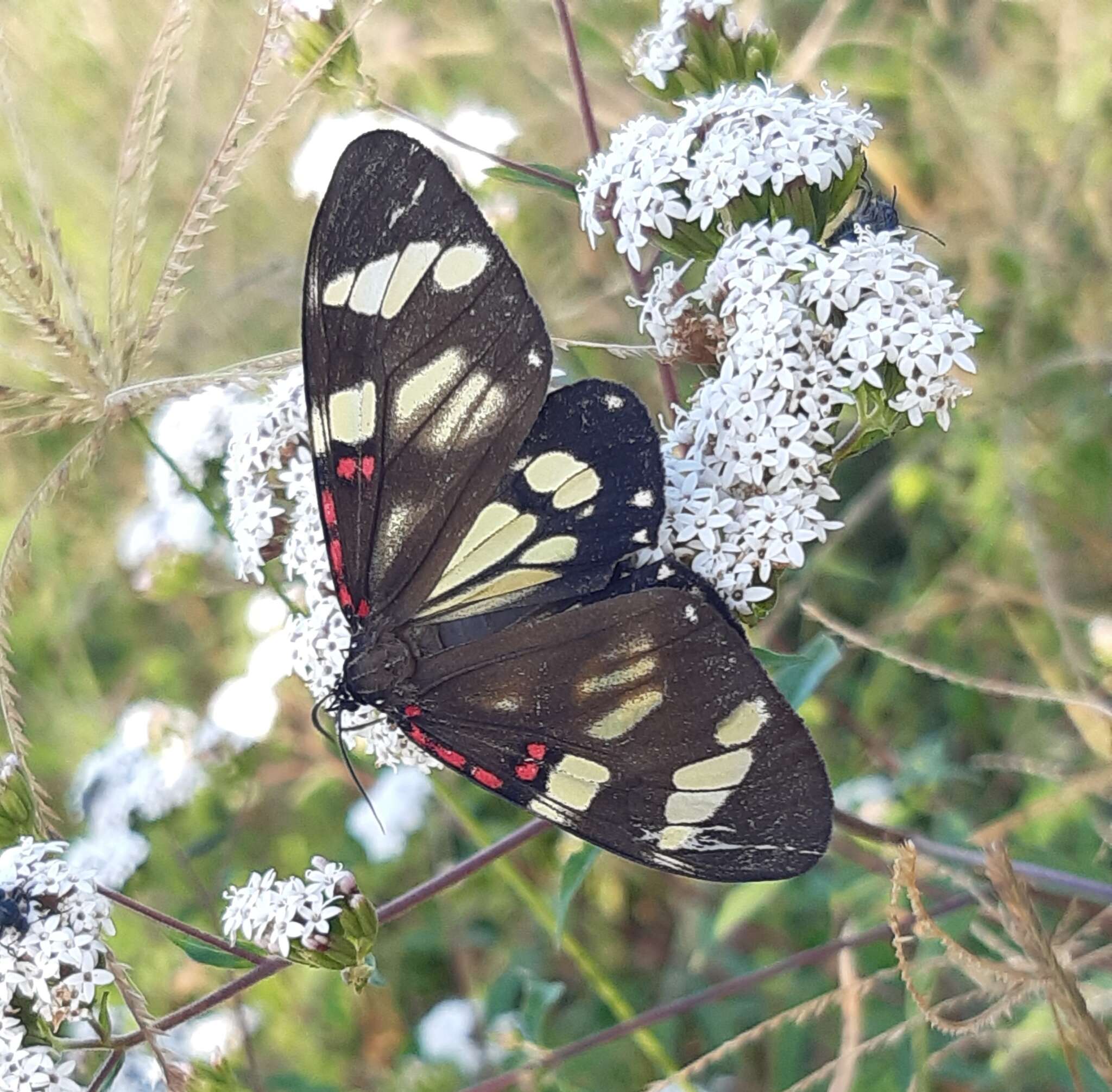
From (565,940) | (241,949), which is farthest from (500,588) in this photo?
(565,940)

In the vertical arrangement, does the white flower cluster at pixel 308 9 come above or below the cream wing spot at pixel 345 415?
above

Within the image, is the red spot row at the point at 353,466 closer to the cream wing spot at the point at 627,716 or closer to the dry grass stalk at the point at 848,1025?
the cream wing spot at the point at 627,716

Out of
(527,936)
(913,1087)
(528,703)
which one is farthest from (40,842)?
(527,936)

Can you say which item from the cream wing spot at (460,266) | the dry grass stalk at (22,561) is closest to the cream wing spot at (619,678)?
the cream wing spot at (460,266)

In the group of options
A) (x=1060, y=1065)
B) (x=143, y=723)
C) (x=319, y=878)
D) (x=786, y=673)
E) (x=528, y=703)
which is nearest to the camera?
(x=528, y=703)

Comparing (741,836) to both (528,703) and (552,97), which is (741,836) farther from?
(552,97)

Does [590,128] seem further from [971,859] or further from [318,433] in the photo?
[971,859]
